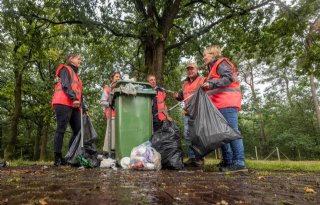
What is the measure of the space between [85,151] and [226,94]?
241 centimetres

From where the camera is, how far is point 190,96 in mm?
4277

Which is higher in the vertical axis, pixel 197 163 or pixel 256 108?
pixel 256 108

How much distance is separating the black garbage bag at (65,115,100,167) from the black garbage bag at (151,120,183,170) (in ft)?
3.43

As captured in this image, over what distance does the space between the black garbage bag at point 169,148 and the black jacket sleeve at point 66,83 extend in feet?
5.02

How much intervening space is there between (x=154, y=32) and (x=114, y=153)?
10.6ft

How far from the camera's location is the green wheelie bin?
16.2ft

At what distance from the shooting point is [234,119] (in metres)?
4.14

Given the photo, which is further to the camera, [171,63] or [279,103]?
[279,103]

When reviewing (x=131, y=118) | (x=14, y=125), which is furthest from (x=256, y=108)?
(x=131, y=118)

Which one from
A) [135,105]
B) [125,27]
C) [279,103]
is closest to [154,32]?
[125,27]

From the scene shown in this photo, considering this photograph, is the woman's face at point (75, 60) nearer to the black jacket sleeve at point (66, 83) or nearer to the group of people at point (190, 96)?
the group of people at point (190, 96)

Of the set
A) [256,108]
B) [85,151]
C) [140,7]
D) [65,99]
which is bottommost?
[85,151]

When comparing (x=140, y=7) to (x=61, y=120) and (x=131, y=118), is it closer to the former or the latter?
(x=131, y=118)

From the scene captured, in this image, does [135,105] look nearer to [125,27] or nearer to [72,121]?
[72,121]
